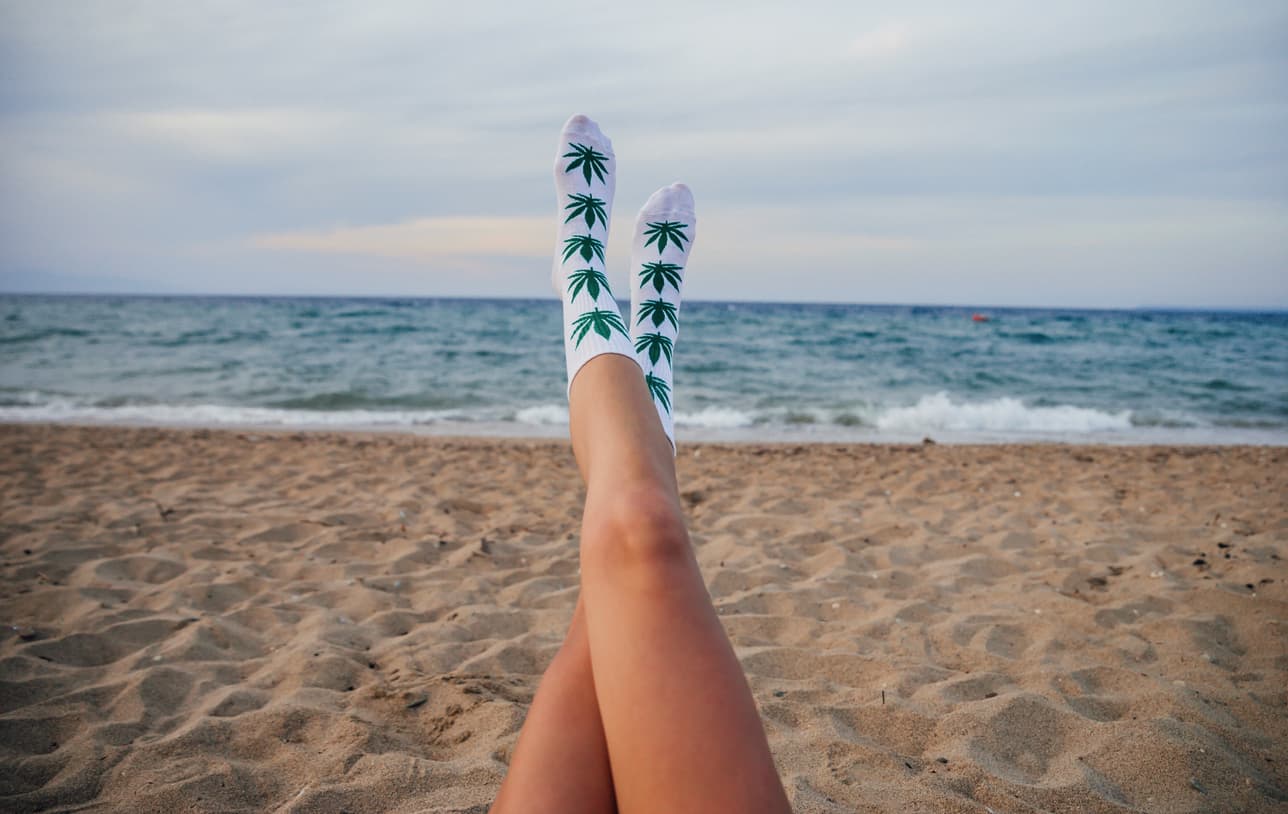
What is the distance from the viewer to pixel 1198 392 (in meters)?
9.32

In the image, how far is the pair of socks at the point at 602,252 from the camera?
180cm

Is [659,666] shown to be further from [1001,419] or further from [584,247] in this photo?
[1001,419]

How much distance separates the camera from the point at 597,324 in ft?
4.99

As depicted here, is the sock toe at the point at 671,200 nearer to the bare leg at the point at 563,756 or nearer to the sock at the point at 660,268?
the sock at the point at 660,268

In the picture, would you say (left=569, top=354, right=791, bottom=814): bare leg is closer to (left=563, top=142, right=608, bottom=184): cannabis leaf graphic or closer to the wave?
(left=563, top=142, right=608, bottom=184): cannabis leaf graphic

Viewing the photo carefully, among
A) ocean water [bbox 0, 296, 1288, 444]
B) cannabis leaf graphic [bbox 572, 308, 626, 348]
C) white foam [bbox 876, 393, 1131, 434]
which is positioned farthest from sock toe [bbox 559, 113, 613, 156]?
white foam [bbox 876, 393, 1131, 434]

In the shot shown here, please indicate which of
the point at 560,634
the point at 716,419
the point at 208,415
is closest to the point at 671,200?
the point at 560,634

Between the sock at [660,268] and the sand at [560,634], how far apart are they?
0.80 meters

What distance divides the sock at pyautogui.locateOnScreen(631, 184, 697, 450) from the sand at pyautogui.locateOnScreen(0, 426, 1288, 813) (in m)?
0.80

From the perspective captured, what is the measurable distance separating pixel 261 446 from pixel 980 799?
481 cm

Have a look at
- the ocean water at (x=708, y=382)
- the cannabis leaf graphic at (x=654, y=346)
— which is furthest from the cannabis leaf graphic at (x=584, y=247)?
the ocean water at (x=708, y=382)

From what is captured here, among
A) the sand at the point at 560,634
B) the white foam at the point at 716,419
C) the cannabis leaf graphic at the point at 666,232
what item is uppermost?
the cannabis leaf graphic at the point at 666,232

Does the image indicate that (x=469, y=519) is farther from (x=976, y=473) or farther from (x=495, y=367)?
(x=495, y=367)

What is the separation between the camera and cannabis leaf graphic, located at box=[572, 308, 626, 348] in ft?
4.87
